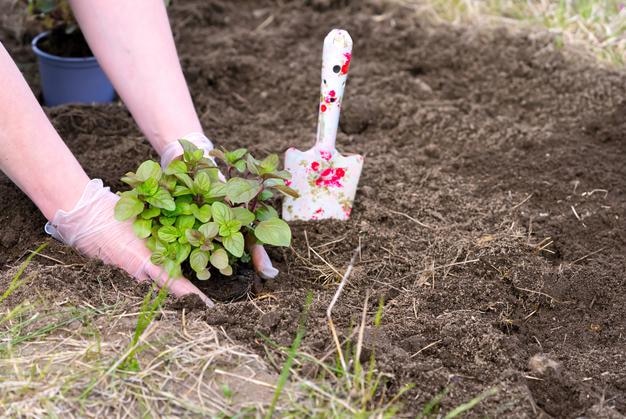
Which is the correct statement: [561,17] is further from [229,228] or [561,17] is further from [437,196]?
[229,228]

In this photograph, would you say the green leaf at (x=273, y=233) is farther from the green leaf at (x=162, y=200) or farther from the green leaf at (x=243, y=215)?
the green leaf at (x=162, y=200)

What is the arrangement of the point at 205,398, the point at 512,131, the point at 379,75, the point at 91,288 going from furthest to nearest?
the point at 379,75 → the point at 512,131 → the point at 91,288 → the point at 205,398

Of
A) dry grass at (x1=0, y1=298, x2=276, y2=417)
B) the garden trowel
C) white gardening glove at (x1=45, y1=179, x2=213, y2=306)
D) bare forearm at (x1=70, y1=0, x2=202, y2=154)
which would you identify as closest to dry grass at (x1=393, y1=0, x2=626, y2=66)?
the garden trowel

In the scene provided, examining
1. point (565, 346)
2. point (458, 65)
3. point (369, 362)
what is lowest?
point (458, 65)

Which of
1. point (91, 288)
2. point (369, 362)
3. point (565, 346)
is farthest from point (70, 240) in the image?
point (565, 346)

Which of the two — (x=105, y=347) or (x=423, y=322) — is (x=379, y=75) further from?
(x=105, y=347)

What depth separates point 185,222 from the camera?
5.77 ft

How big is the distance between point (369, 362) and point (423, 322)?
0.24 m

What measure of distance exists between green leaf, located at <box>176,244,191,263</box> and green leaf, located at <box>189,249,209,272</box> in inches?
0.5

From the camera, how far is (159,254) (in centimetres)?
175

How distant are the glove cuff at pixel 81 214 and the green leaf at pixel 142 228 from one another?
109 mm

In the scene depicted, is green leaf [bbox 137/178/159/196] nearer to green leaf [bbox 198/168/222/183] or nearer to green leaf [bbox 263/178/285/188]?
green leaf [bbox 198/168/222/183]

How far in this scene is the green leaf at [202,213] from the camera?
1752 mm

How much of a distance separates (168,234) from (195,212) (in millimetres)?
76
